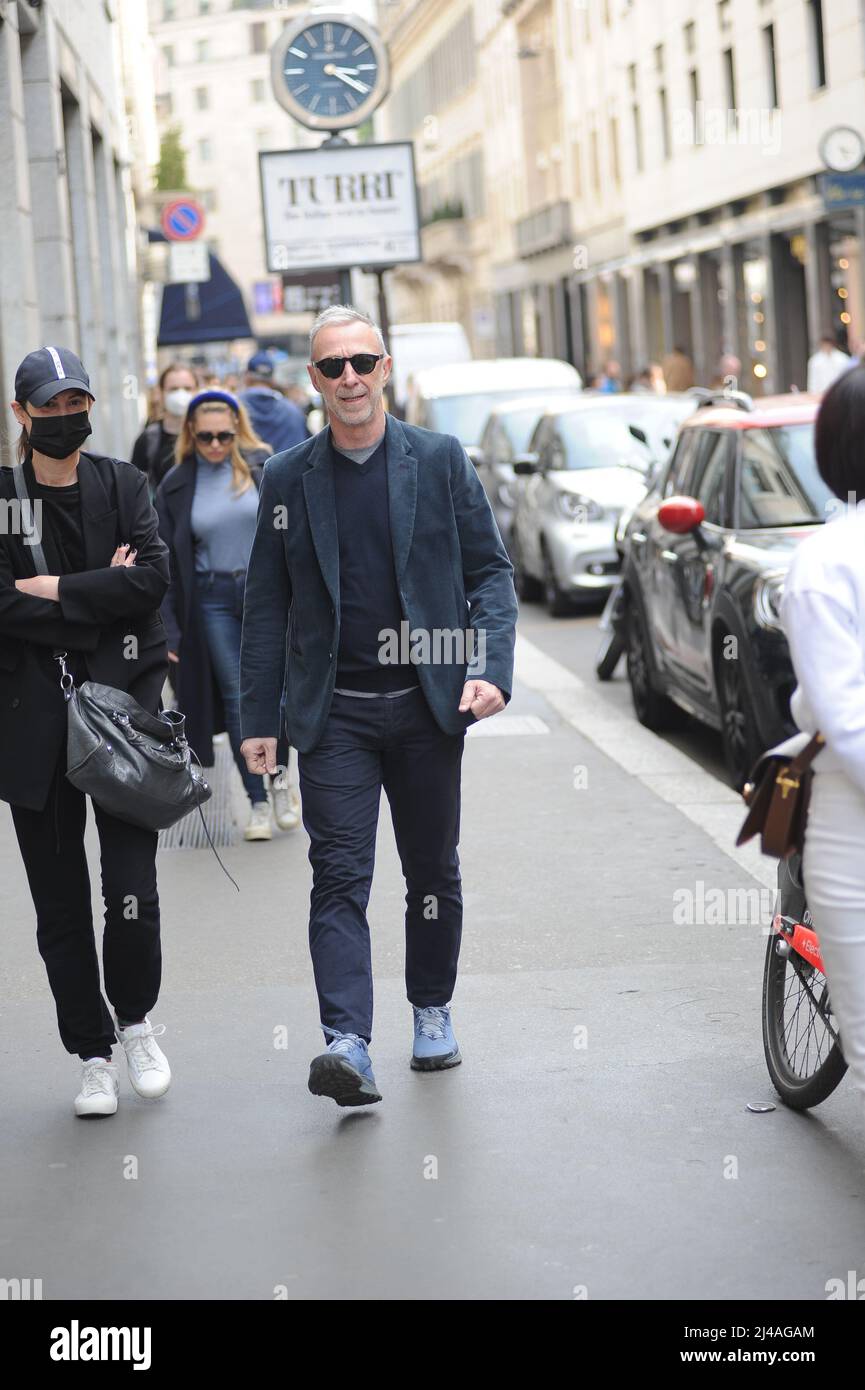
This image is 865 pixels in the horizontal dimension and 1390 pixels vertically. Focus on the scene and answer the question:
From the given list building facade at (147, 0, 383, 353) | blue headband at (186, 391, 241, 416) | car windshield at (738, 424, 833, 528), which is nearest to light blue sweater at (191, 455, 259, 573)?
blue headband at (186, 391, 241, 416)

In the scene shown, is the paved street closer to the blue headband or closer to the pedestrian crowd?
the pedestrian crowd

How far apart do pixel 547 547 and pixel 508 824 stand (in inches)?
357

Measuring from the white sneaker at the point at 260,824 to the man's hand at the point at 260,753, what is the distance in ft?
11.2

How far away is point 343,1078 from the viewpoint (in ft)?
16.5

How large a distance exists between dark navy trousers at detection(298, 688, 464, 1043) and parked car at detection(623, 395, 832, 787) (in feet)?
10.7

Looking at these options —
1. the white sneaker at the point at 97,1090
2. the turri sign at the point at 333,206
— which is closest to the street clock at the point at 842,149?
the turri sign at the point at 333,206

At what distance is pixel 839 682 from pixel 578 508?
547 inches

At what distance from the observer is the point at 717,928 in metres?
6.93

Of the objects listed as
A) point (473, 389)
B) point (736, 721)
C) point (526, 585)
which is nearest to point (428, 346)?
point (473, 389)

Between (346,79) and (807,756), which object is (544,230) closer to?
(346,79)

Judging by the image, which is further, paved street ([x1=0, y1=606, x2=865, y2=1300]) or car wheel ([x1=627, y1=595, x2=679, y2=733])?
car wheel ([x1=627, y1=595, x2=679, y2=733])

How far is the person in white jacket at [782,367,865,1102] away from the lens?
360 cm

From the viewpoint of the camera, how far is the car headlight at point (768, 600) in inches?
354
